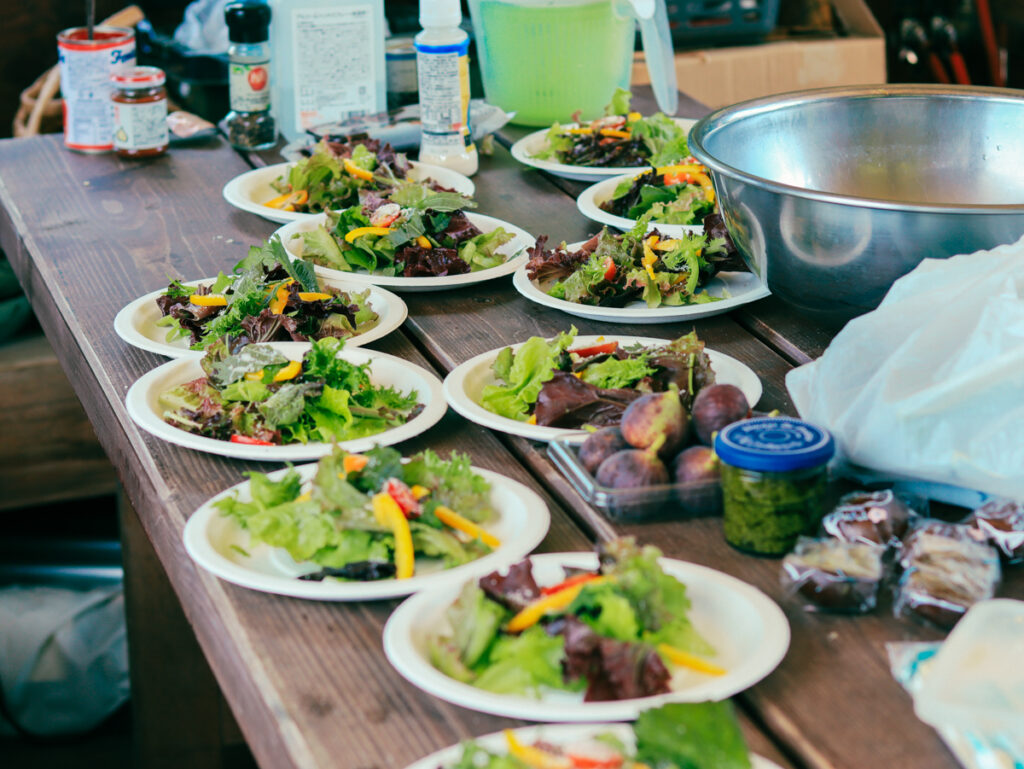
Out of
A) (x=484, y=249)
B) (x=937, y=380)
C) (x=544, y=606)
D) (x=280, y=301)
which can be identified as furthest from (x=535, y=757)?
(x=484, y=249)

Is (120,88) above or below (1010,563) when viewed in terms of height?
above

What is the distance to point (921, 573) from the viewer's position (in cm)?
93

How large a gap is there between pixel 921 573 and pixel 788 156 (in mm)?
866

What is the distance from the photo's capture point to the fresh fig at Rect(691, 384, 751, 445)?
110 centimetres

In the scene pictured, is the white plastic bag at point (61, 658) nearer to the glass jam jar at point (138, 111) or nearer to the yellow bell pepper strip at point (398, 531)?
the glass jam jar at point (138, 111)

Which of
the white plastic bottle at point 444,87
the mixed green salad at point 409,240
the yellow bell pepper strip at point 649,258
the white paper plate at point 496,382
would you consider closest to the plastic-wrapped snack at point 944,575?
the white paper plate at point 496,382

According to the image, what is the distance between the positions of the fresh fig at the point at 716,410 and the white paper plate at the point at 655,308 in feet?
1.27

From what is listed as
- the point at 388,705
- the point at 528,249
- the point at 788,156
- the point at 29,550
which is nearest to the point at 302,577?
the point at 388,705

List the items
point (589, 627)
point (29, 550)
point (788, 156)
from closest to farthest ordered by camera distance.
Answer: point (589, 627)
point (788, 156)
point (29, 550)

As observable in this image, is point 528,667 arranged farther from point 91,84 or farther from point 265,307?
point 91,84

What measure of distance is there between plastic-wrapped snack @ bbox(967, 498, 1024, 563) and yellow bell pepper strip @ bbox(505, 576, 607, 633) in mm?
351

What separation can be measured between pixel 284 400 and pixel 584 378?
0.33 meters

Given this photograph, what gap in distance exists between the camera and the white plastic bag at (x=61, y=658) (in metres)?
2.38

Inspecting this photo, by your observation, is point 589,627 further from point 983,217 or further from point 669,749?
point 983,217
